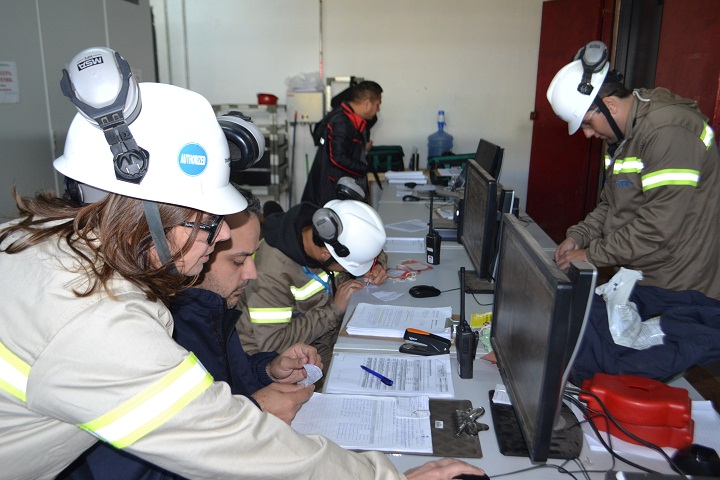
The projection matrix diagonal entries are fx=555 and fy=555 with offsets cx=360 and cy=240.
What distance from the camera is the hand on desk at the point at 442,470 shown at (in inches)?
44.6

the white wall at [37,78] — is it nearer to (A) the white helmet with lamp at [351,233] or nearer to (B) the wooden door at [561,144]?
(A) the white helmet with lamp at [351,233]

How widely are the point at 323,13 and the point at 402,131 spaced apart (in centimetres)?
159

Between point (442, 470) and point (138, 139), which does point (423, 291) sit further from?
point (138, 139)

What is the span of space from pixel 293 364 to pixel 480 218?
1.00 meters

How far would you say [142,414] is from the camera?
0.78m

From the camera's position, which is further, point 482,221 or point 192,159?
point 482,221

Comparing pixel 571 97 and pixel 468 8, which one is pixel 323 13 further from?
pixel 571 97

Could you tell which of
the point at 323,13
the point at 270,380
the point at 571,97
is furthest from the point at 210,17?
the point at 270,380

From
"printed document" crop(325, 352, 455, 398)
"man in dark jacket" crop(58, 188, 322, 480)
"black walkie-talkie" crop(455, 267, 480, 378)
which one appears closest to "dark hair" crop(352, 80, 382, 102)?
"man in dark jacket" crop(58, 188, 322, 480)

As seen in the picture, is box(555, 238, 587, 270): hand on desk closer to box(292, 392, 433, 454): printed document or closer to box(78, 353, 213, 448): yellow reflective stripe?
box(292, 392, 433, 454): printed document

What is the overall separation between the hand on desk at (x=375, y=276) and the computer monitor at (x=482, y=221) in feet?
1.26

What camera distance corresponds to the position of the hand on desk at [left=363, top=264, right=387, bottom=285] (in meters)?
2.49

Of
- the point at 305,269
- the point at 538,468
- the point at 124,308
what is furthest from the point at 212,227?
the point at 305,269

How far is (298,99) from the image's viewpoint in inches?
245
